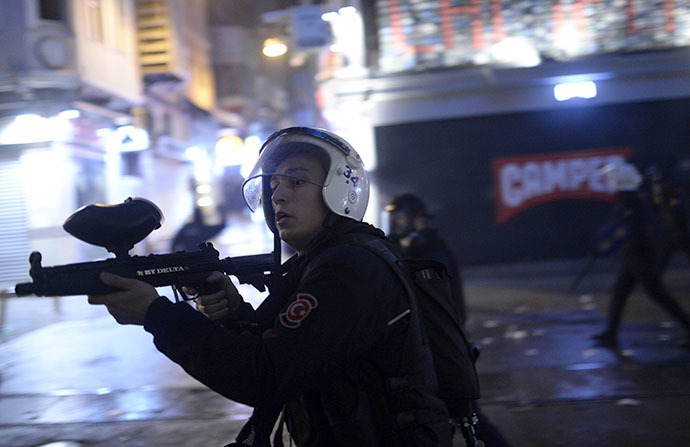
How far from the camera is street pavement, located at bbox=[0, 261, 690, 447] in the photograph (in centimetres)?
524

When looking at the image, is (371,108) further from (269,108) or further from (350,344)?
(269,108)

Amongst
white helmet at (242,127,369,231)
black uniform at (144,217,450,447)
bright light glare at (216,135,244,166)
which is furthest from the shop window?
bright light glare at (216,135,244,166)

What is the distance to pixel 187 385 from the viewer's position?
695 centimetres

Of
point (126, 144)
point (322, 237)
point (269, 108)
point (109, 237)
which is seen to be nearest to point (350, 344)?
point (322, 237)

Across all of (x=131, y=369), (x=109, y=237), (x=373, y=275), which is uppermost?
(x=109, y=237)

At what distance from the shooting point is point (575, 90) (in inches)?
529

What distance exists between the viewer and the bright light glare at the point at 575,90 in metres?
13.4

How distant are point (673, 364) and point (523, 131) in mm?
7874

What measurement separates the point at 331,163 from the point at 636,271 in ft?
19.2

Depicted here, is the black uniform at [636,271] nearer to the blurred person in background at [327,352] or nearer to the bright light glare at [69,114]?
the blurred person in background at [327,352]

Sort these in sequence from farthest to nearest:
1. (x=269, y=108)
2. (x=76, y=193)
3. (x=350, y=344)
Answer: (x=269, y=108) < (x=76, y=193) < (x=350, y=344)

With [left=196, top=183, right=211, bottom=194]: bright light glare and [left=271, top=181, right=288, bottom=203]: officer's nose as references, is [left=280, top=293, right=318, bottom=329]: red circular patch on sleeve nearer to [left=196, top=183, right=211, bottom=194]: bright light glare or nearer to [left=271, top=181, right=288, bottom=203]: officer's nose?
[left=271, top=181, right=288, bottom=203]: officer's nose

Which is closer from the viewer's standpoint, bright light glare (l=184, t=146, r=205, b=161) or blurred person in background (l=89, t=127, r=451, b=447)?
blurred person in background (l=89, t=127, r=451, b=447)

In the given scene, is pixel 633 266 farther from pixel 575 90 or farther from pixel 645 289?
pixel 575 90
